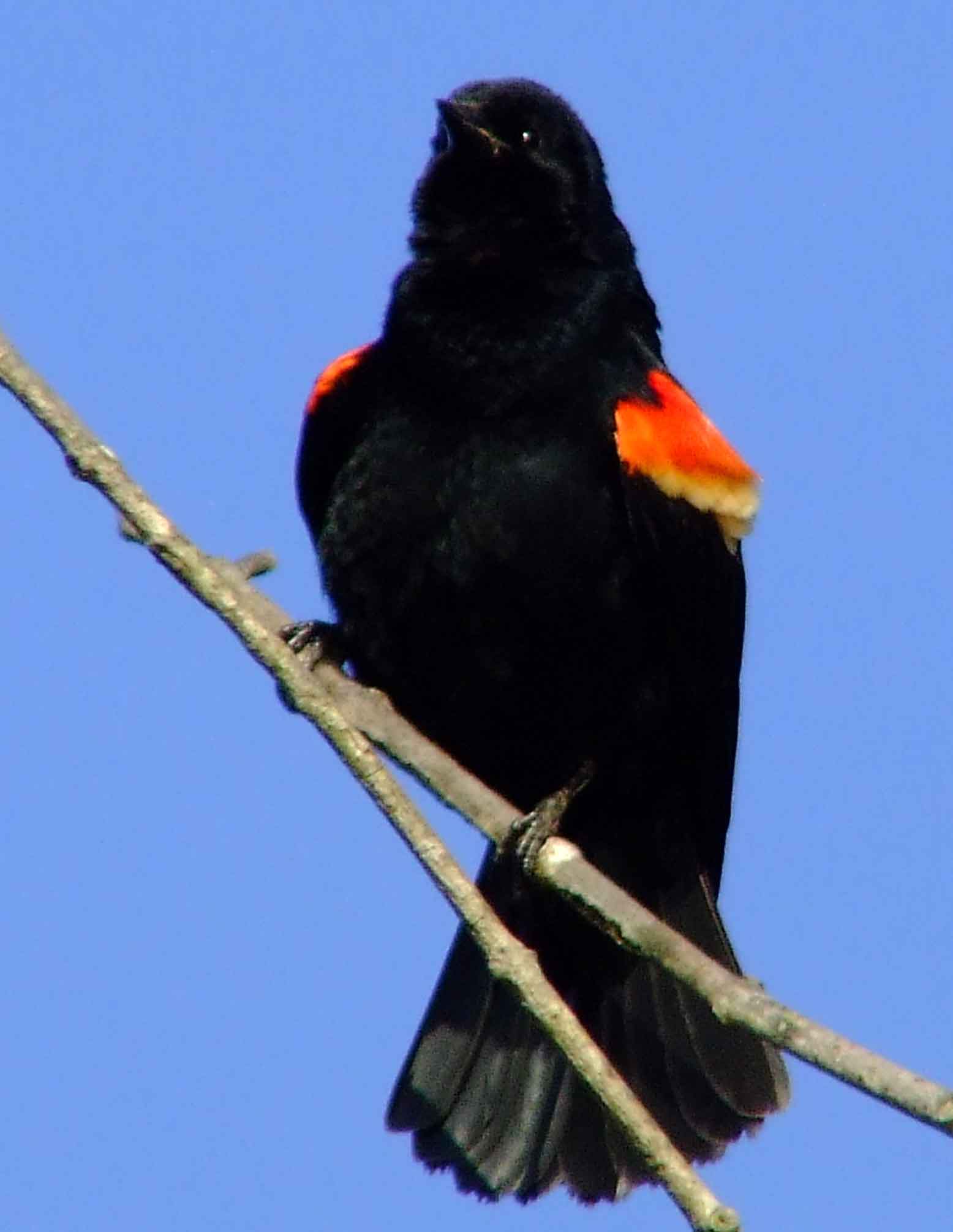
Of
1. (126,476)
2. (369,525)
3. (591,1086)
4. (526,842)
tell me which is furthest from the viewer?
(369,525)

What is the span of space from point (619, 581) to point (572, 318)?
2.07ft

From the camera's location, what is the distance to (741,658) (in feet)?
15.3

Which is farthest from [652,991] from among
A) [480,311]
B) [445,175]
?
[445,175]

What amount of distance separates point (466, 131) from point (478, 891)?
2175 millimetres

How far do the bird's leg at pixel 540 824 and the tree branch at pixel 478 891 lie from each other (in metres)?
0.10

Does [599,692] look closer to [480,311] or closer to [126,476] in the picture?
[480,311]

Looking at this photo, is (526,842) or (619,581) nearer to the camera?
(526,842)

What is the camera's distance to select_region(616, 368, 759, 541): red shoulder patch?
14.0 feet

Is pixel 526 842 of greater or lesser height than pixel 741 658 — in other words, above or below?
below

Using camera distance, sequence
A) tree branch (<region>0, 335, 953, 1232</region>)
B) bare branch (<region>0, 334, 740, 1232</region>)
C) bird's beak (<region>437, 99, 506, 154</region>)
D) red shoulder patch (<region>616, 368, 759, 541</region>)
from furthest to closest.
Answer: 1. bird's beak (<region>437, 99, 506, 154</region>)
2. red shoulder patch (<region>616, 368, 759, 541</region>)
3. bare branch (<region>0, 334, 740, 1232</region>)
4. tree branch (<region>0, 335, 953, 1232</region>)

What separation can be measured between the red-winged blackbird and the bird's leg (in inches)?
3.2

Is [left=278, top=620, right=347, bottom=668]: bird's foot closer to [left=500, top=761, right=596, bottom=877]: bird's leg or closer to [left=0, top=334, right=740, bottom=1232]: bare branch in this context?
[left=500, top=761, right=596, bottom=877]: bird's leg

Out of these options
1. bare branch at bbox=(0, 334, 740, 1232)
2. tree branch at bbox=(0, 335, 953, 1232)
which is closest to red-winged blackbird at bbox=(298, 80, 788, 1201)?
tree branch at bbox=(0, 335, 953, 1232)

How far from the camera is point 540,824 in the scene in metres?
4.05
